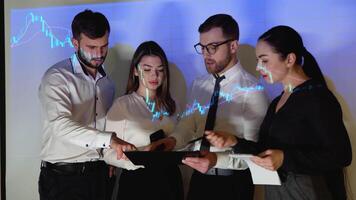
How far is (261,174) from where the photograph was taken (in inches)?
59.3

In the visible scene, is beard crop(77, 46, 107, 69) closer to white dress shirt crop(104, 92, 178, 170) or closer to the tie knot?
white dress shirt crop(104, 92, 178, 170)

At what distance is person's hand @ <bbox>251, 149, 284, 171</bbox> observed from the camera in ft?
4.61

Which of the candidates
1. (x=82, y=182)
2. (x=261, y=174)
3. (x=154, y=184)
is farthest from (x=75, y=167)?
(x=261, y=174)

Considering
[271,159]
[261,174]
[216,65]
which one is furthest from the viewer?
[216,65]

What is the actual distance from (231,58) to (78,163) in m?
0.79

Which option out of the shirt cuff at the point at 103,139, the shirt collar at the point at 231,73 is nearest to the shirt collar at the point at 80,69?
the shirt cuff at the point at 103,139

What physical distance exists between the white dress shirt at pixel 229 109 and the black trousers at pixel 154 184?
0.42 feet

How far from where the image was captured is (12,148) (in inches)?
81.7

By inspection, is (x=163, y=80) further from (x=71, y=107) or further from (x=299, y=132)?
(x=299, y=132)

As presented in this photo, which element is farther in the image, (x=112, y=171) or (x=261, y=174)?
(x=112, y=171)

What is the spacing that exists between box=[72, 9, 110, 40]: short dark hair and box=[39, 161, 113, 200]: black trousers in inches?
22.5

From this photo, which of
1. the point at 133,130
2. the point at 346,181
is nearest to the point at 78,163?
the point at 133,130

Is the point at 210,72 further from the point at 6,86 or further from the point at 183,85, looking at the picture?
the point at 6,86

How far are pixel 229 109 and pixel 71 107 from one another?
0.67 m
